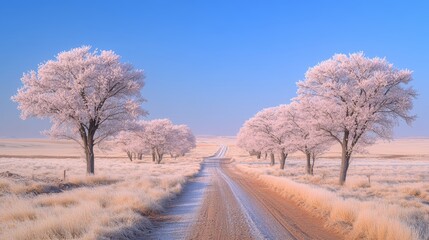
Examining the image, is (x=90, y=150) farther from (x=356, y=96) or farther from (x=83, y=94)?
(x=356, y=96)

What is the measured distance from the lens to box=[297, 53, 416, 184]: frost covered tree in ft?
88.0

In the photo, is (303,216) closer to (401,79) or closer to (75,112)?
(401,79)

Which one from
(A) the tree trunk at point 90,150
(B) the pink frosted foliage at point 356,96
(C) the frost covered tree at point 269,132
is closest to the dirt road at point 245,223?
(B) the pink frosted foliage at point 356,96

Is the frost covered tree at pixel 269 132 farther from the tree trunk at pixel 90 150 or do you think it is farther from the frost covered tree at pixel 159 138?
the tree trunk at pixel 90 150

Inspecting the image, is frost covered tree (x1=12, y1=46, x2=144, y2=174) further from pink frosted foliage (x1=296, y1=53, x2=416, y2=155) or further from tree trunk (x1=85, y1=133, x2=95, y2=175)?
pink frosted foliage (x1=296, y1=53, x2=416, y2=155)

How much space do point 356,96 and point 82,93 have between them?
69.2 ft

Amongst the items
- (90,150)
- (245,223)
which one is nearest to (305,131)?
(90,150)

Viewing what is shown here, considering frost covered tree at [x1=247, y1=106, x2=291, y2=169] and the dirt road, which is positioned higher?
frost covered tree at [x1=247, y1=106, x2=291, y2=169]

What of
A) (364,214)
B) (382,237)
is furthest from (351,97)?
(382,237)

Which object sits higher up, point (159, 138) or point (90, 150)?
point (159, 138)

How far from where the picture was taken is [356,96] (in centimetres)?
2731

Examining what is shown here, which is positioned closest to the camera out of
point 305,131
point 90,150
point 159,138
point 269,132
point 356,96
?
point 356,96

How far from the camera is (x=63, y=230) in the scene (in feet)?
32.5

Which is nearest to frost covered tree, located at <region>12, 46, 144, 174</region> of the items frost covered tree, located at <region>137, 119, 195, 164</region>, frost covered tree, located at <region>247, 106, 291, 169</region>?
frost covered tree, located at <region>247, 106, 291, 169</region>
